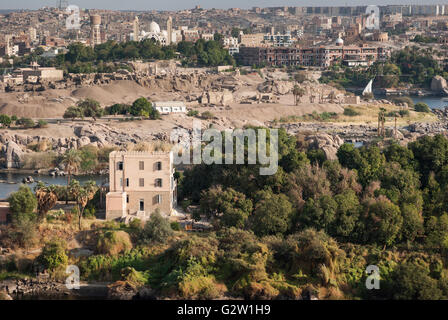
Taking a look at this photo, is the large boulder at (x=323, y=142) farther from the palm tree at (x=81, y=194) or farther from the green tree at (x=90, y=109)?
the green tree at (x=90, y=109)

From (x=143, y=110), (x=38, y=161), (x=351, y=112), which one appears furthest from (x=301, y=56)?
(x=38, y=161)

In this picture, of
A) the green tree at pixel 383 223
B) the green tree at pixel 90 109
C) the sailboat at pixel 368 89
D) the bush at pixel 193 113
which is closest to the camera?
the green tree at pixel 383 223

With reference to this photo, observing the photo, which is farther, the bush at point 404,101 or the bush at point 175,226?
the bush at point 404,101

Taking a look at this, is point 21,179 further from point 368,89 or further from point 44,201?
point 368,89

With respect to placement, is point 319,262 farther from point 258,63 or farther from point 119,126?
point 258,63

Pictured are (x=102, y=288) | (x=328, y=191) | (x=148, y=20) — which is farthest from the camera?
(x=148, y=20)

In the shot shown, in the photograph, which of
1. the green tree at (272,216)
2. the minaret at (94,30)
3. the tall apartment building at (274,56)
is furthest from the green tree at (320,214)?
the minaret at (94,30)
